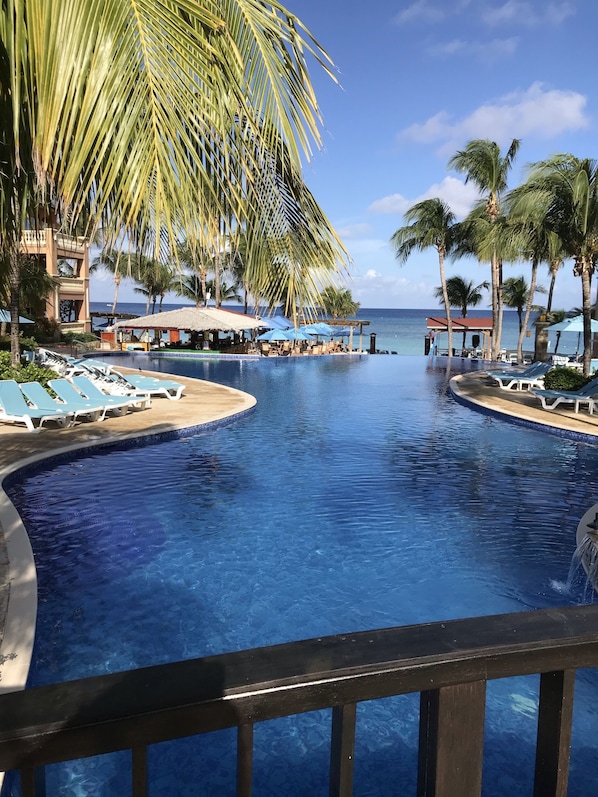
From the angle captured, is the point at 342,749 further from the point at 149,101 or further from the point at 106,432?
the point at 106,432

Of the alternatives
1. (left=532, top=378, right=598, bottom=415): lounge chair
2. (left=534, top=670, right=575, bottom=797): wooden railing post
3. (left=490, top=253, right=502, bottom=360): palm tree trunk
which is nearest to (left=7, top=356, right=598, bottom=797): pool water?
(left=534, top=670, right=575, bottom=797): wooden railing post

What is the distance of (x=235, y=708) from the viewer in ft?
3.34

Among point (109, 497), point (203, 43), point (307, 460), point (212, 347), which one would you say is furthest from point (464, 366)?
point (203, 43)

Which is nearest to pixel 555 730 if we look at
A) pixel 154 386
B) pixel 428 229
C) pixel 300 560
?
pixel 300 560

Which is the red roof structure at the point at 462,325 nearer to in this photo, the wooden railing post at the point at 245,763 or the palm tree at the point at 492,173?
the palm tree at the point at 492,173

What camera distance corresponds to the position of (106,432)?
12.2 meters

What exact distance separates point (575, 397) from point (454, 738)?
1603 centimetres

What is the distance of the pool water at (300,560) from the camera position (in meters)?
4.07

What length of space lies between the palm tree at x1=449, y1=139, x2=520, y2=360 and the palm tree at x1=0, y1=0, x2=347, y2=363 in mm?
33448

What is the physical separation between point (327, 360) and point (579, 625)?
3409 centimetres

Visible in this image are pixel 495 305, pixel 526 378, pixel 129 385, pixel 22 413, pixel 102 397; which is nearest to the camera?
pixel 22 413

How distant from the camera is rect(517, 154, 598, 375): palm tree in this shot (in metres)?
17.1

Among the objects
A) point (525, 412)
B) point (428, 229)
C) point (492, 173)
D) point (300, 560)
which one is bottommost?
point (300, 560)

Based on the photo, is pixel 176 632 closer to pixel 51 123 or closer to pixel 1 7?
pixel 51 123
